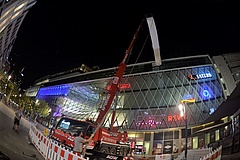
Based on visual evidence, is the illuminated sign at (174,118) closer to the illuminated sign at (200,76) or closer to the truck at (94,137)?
the illuminated sign at (200,76)

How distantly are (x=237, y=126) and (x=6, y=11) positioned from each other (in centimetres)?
827

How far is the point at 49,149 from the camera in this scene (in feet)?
18.7

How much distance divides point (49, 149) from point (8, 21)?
449 cm

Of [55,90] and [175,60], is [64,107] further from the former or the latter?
[175,60]

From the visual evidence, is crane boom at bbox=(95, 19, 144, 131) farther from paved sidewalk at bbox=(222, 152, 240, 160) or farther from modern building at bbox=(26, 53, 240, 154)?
paved sidewalk at bbox=(222, 152, 240, 160)

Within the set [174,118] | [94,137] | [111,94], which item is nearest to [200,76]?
[174,118]

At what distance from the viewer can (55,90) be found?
940 cm

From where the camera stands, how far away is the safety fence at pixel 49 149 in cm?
466

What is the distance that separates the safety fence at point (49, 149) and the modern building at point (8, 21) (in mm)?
2389

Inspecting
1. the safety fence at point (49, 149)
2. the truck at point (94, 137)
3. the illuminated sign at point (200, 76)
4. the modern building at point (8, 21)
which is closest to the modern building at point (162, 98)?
the illuminated sign at point (200, 76)

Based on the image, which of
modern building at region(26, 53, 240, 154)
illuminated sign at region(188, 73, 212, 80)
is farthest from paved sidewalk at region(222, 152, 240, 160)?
modern building at region(26, 53, 240, 154)

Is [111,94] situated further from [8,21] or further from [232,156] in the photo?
[232,156]

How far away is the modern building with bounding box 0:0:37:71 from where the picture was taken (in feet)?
19.9

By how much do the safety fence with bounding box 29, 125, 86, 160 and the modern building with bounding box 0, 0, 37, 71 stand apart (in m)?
Answer: 2.39
